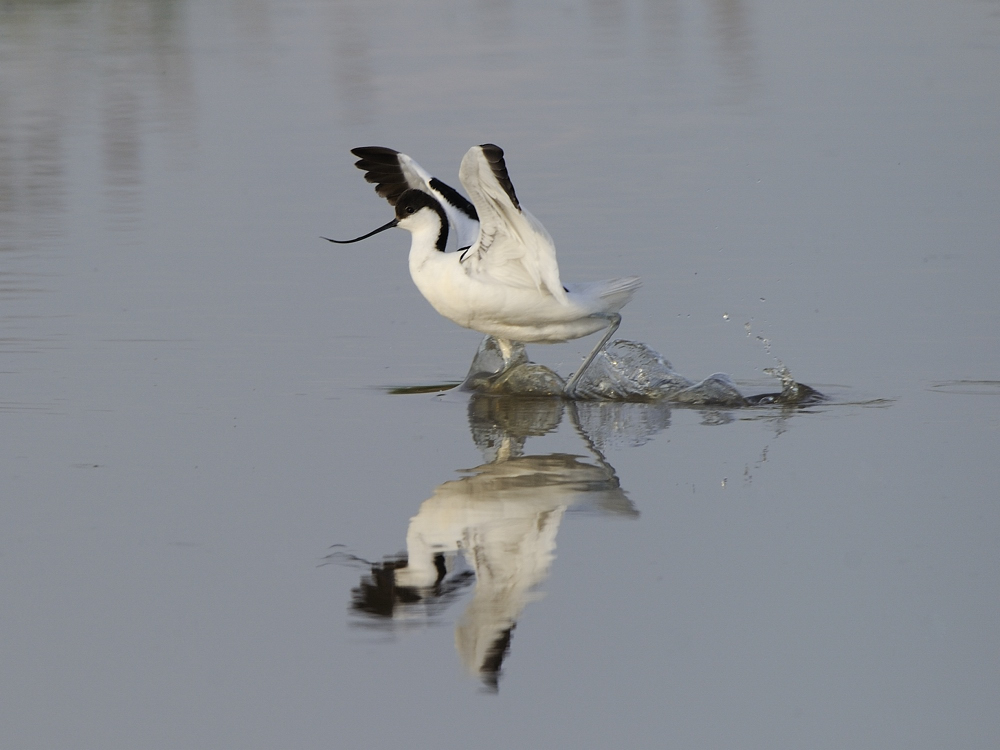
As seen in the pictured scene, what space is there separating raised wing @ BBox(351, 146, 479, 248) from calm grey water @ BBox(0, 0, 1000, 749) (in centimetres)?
58

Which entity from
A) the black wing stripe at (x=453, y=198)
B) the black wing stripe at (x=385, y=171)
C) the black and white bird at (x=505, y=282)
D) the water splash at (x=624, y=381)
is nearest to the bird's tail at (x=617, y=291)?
the black and white bird at (x=505, y=282)

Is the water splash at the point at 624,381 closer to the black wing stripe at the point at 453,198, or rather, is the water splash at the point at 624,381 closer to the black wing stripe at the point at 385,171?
the black wing stripe at the point at 453,198

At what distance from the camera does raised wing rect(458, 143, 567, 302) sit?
649 centimetres

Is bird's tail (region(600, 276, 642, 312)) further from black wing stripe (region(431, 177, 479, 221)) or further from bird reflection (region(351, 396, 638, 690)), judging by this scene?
black wing stripe (region(431, 177, 479, 221))

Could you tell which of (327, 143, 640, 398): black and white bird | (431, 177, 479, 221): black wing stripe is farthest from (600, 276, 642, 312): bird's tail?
(431, 177, 479, 221): black wing stripe

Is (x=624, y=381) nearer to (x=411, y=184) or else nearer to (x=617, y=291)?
(x=617, y=291)

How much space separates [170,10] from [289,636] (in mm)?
18872

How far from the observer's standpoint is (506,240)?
Answer: 276 inches

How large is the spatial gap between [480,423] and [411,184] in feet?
5.71

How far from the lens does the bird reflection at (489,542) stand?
448 centimetres


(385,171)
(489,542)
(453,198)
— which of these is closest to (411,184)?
(385,171)

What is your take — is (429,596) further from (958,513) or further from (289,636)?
(958,513)

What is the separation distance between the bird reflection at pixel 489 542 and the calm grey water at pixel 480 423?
0.6 inches

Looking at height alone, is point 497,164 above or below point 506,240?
above
